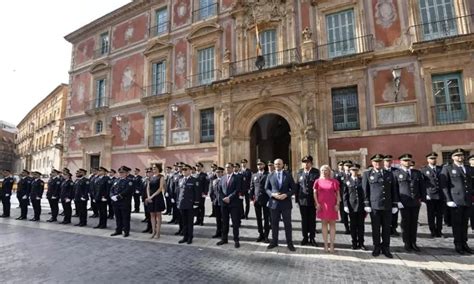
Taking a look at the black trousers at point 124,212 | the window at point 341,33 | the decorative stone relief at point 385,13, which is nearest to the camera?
the black trousers at point 124,212

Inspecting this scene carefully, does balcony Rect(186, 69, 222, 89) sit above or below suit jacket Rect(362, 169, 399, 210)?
above

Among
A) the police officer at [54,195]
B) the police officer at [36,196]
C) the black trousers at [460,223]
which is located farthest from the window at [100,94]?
the black trousers at [460,223]

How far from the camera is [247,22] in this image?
658 inches

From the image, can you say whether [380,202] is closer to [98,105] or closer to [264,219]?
[264,219]

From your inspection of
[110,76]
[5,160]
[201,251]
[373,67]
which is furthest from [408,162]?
[5,160]

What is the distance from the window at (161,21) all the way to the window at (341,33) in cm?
1157

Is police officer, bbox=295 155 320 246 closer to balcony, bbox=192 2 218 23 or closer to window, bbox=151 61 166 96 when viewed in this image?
balcony, bbox=192 2 218 23

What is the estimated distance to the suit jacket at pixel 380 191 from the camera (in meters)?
5.46

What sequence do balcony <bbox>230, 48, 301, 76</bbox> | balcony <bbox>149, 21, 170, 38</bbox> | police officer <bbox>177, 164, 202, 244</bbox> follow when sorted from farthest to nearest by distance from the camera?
balcony <bbox>149, 21, 170, 38</bbox> → balcony <bbox>230, 48, 301, 76</bbox> → police officer <bbox>177, 164, 202, 244</bbox>

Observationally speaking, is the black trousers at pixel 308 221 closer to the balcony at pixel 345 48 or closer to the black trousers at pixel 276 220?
the black trousers at pixel 276 220

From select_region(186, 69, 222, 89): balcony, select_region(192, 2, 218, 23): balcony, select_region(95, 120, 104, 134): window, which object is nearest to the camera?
select_region(186, 69, 222, 89): balcony

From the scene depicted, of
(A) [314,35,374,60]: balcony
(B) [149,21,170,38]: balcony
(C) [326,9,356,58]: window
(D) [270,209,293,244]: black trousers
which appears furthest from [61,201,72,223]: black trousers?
(B) [149,21,170,38]: balcony

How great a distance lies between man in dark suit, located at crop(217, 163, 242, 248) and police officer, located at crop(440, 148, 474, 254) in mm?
Answer: 4294

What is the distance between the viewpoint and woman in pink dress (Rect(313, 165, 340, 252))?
18.4ft
